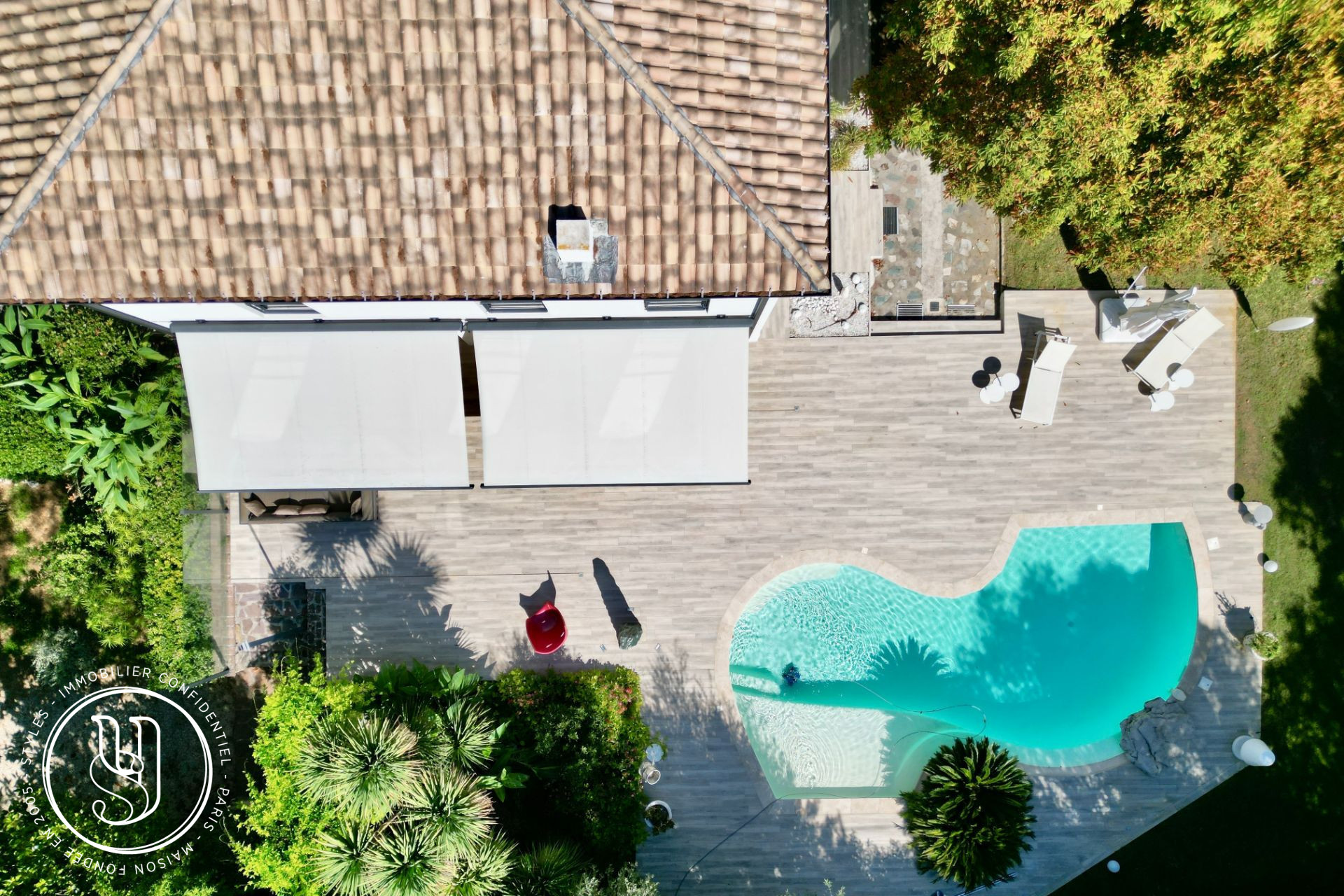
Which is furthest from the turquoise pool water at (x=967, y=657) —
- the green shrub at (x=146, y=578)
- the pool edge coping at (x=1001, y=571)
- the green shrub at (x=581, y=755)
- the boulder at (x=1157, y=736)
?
the green shrub at (x=146, y=578)

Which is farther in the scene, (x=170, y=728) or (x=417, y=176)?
(x=170, y=728)

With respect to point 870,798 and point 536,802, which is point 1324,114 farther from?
point 536,802

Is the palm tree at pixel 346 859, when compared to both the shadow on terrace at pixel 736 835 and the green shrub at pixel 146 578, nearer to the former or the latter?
the green shrub at pixel 146 578

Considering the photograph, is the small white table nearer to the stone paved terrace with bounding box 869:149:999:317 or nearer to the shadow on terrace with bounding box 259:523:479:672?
the stone paved terrace with bounding box 869:149:999:317

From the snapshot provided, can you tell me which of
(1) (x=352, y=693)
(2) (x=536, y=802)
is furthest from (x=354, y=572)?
(2) (x=536, y=802)

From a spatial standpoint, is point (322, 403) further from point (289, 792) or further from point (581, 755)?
point (581, 755)

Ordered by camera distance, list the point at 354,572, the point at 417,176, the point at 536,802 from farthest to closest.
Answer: the point at 354,572 < the point at 536,802 < the point at 417,176
